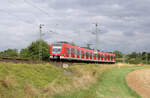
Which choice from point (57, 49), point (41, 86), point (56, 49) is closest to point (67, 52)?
point (57, 49)

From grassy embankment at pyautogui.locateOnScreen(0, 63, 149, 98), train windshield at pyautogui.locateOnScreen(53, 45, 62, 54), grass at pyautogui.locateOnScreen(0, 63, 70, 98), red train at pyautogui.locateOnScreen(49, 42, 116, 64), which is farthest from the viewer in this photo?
train windshield at pyautogui.locateOnScreen(53, 45, 62, 54)

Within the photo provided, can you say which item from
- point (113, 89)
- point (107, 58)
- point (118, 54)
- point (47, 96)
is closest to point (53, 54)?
point (113, 89)

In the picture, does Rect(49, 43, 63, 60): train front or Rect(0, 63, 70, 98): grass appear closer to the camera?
Rect(0, 63, 70, 98): grass

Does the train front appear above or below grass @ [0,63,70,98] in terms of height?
above

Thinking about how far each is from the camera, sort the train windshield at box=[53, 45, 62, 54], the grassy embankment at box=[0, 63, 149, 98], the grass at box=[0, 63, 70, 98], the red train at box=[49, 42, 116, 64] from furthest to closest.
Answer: the train windshield at box=[53, 45, 62, 54], the red train at box=[49, 42, 116, 64], the grassy embankment at box=[0, 63, 149, 98], the grass at box=[0, 63, 70, 98]

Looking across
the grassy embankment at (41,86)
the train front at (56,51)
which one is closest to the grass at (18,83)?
the grassy embankment at (41,86)

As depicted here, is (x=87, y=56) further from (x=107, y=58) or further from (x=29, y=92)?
(x=29, y=92)

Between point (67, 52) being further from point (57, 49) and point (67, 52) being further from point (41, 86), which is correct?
point (41, 86)

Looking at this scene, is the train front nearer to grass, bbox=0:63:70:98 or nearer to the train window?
the train window

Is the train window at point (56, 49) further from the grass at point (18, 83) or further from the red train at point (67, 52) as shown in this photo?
the grass at point (18, 83)

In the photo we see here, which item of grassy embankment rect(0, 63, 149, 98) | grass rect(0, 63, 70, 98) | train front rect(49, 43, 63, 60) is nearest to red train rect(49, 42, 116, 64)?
train front rect(49, 43, 63, 60)

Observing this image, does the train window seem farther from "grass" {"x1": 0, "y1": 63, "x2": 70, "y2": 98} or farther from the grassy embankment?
"grass" {"x1": 0, "y1": 63, "x2": 70, "y2": 98}

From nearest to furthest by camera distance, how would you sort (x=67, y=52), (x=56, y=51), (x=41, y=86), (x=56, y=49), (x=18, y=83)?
(x=18, y=83)
(x=41, y=86)
(x=56, y=51)
(x=56, y=49)
(x=67, y=52)

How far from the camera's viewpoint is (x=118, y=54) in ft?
418
